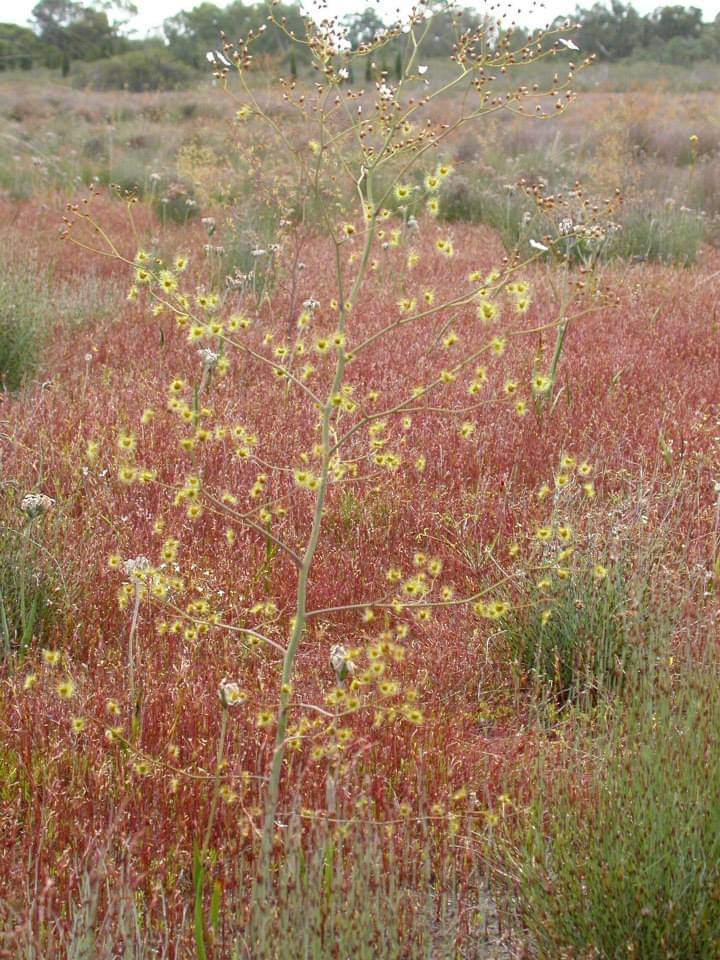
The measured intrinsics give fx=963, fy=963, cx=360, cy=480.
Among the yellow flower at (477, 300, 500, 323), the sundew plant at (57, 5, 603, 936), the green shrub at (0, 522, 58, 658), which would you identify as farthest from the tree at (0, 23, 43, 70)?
the yellow flower at (477, 300, 500, 323)

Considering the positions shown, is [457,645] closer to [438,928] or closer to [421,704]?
[421,704]

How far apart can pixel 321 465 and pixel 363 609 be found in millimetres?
1294

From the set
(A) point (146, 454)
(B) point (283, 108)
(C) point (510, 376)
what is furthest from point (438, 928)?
(B) point (283, 108)

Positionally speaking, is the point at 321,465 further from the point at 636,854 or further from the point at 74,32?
the point at 74,32

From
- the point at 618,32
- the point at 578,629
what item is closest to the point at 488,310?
the point at 578,629

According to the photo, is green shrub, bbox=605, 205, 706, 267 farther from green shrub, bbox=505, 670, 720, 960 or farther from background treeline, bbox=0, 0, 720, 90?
background treeline, bbox=0, 0, 720, 90

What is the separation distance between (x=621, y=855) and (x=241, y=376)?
14.3 feet

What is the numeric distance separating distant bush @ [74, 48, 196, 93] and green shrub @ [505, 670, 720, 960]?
37166 millimetres

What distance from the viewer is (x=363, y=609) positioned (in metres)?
3.44

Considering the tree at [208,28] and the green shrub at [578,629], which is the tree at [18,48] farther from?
the green shrub at [578,629]

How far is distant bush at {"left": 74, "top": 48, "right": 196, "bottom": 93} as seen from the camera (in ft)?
117

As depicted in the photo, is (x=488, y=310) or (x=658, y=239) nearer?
(x=488, y=310)

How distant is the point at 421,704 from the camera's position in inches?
109

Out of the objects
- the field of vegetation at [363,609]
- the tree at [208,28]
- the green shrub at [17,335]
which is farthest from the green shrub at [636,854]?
the tree at [208,28]
